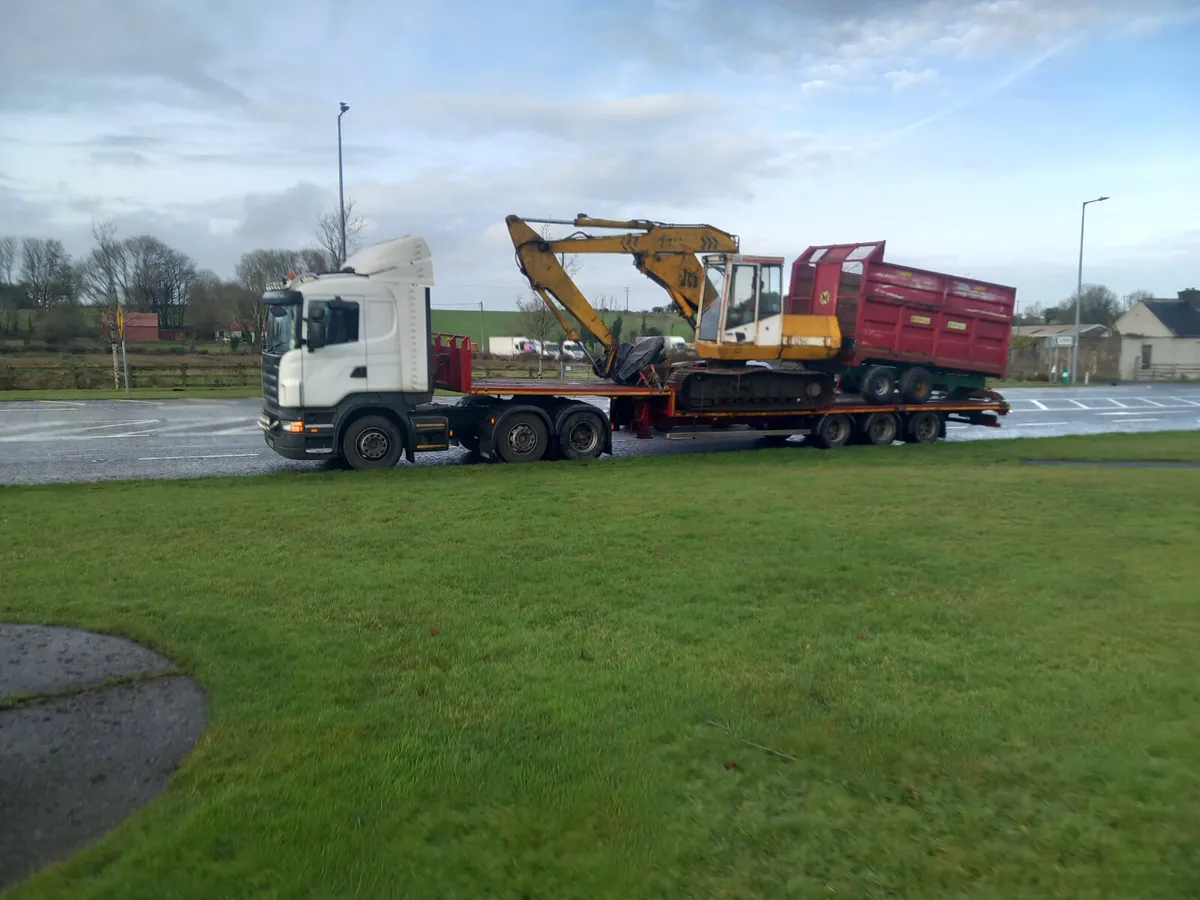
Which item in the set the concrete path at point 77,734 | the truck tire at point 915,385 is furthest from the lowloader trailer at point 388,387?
the concrete path at point 77,734

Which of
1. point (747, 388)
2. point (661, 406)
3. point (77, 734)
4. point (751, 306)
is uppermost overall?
point (751, 306)

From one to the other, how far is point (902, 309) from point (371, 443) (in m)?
10.4

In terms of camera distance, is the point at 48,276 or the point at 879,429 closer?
the point at 879,429

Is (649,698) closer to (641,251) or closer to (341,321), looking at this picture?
(341,321)

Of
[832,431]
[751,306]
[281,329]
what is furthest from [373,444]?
[832,431]

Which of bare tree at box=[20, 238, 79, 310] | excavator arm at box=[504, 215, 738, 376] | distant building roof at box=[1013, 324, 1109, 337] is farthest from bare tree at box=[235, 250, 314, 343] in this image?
distant building roof at box=[1013, 324, 1109, 337]

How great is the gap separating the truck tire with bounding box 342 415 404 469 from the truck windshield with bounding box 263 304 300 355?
1.45 meters

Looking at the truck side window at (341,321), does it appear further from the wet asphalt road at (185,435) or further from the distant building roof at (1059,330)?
the distant building roof at (1059,330)

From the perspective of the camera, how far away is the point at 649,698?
4637 mm

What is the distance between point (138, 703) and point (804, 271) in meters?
15.9

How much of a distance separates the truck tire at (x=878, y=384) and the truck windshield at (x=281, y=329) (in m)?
10.7

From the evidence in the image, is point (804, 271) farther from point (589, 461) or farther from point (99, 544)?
point (99, 544)

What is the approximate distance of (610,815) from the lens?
11.5 feet

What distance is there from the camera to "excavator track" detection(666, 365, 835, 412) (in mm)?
16156
